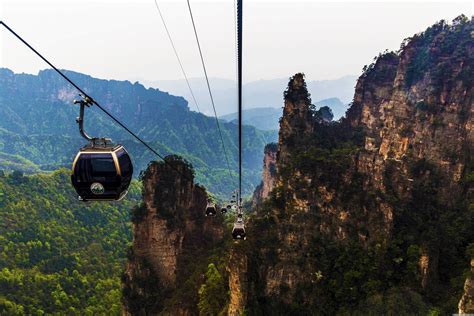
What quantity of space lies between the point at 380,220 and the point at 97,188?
78.9 ft

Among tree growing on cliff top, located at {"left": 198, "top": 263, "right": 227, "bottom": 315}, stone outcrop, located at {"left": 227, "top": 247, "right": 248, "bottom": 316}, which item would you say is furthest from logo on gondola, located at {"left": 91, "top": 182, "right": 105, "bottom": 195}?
tree growing on cliff top, located at {"left": 198, "top": 263, "right": 227, "bottom": 315}

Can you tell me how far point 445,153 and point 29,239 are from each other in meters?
63.8

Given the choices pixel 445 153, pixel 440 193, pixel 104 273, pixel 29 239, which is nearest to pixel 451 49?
pixel 445 153

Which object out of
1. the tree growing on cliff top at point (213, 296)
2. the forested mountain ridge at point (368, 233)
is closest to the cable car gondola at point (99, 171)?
the forested mountain ridge at point (368, 233)

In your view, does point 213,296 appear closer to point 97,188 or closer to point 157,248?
point 157,248

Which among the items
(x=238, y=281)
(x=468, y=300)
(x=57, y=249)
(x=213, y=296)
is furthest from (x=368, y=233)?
(x=57, y=249)

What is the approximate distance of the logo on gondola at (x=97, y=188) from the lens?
959 cm

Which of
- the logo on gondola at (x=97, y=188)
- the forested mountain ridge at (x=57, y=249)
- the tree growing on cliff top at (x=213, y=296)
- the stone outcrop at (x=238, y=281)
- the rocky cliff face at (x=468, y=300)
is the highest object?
the logo on gondola at (x=97, y=188)

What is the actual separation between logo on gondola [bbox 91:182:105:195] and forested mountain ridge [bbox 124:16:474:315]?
16916mm

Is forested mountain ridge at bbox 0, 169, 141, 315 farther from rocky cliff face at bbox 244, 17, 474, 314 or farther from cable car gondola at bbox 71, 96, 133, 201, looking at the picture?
cable car gondola at bbox 71, 96, 133, 201

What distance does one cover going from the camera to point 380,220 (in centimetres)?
2945

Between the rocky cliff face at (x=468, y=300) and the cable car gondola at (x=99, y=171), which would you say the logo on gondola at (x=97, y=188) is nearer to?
the cable car gondola at (x=99, y=171)

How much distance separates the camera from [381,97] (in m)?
57.9

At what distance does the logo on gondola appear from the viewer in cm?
959
